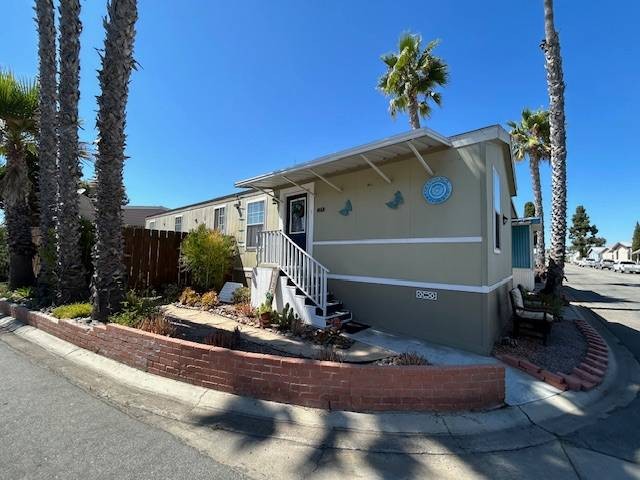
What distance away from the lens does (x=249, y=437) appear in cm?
303

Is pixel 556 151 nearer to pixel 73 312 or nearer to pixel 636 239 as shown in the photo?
pixel 73 312

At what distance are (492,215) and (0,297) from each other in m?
12.7

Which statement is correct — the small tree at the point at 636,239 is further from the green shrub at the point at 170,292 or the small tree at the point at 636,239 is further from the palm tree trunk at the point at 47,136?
the palm tree trunk at the point at 47,136

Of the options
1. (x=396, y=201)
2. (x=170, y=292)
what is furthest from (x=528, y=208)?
(x=170, y=292)

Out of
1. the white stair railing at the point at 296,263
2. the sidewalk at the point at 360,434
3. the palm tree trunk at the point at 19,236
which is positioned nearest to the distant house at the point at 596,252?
the white stair railing at the point at 296,263

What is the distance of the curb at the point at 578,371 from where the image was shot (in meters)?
4.34

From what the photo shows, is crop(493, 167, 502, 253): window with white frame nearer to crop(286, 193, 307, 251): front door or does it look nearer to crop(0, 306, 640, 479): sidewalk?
crop(0, 306, 640, 479): sidewalk

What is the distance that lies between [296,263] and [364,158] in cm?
282

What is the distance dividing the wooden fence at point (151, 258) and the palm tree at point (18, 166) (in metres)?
2.81

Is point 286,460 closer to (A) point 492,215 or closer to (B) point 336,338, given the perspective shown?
(B) point 336,338

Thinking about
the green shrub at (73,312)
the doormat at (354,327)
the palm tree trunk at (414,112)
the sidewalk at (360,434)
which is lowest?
the sidewalk at (360,434)

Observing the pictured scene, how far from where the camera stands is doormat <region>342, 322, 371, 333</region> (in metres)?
6.48

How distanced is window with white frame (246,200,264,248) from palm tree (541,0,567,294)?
916 centimetres

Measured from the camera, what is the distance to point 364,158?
6.30 m
